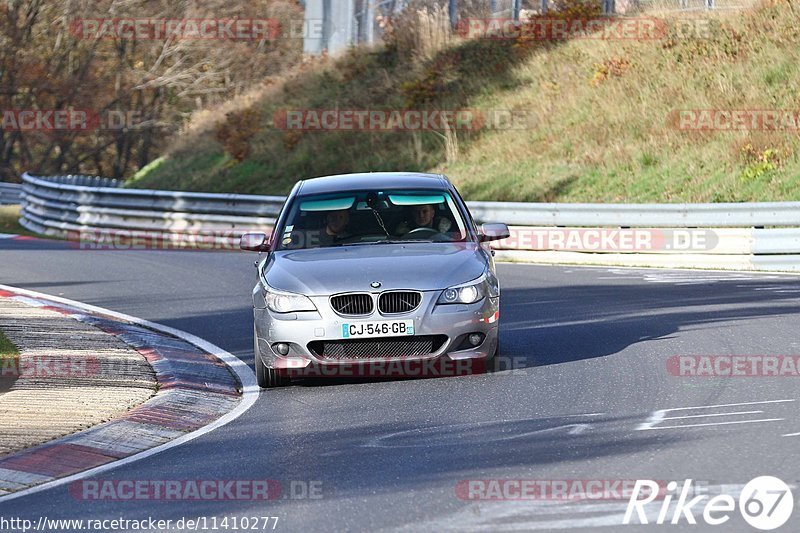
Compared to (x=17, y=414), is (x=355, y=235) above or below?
above

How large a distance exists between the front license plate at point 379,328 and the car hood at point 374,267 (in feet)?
0.85

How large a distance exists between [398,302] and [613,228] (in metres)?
A: 12.4

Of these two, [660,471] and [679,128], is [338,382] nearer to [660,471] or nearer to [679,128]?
[660,471]

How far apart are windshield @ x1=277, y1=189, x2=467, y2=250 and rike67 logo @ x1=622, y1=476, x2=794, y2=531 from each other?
5.06 metres

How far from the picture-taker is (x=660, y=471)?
7.21 meters

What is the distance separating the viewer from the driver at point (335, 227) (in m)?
11.6

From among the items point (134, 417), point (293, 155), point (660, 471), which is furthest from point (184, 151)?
point (660, 471)

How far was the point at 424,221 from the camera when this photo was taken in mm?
11789

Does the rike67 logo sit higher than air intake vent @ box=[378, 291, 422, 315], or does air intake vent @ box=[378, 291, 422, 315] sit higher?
air intake vent @ box=[378, 291, 422, 315]

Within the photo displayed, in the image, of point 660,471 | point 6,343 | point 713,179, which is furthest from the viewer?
point 713,179

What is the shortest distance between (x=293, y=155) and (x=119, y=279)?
1727cm

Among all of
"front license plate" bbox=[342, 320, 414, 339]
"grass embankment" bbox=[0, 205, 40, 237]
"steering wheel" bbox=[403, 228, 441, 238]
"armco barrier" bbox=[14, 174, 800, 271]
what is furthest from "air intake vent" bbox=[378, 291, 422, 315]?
"grass embankment" bbox=[0, 205, 40, 237]

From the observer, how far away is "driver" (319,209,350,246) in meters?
11.6

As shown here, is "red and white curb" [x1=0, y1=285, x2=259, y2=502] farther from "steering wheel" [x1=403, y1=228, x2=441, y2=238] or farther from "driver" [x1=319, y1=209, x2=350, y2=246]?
"steering wheel" [x1=403, y1=228, x2=441, y2=238]
